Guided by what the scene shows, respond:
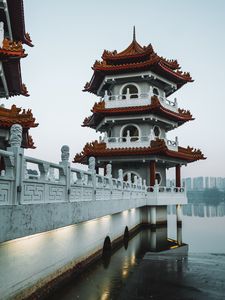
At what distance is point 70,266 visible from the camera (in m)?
10.3

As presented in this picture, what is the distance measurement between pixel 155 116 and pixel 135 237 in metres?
10.3

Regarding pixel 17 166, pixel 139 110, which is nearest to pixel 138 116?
pixel 139 110

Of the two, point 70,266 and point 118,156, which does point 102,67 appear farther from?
point 70,266

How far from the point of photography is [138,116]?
2602 centimetres

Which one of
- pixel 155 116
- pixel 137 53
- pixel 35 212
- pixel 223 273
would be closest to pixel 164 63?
pixel 137 53

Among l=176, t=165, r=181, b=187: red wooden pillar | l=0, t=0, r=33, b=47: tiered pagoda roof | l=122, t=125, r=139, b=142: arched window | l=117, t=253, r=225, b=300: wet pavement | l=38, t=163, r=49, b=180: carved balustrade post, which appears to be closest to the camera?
l=38, t=163, r=49, b=180: carved balustrade post

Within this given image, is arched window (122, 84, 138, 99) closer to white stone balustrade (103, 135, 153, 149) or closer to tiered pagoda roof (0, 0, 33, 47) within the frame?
white stone balustrade (103, 135, 153, 149)

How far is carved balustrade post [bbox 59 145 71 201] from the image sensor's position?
8828mm

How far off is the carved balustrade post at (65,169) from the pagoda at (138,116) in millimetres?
15745

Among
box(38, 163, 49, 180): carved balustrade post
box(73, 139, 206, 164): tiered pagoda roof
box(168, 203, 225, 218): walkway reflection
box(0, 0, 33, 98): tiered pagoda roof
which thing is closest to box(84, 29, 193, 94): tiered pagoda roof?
box(73, 139, 206, 164): tiered pagoda roof

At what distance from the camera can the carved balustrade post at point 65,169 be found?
883 cm

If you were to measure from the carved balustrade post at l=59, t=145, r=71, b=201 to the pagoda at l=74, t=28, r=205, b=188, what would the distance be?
1575cm

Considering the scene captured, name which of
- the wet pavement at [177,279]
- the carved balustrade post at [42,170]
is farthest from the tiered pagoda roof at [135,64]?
the carved balustrade post at [42,170]

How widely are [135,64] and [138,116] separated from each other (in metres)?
4.31
